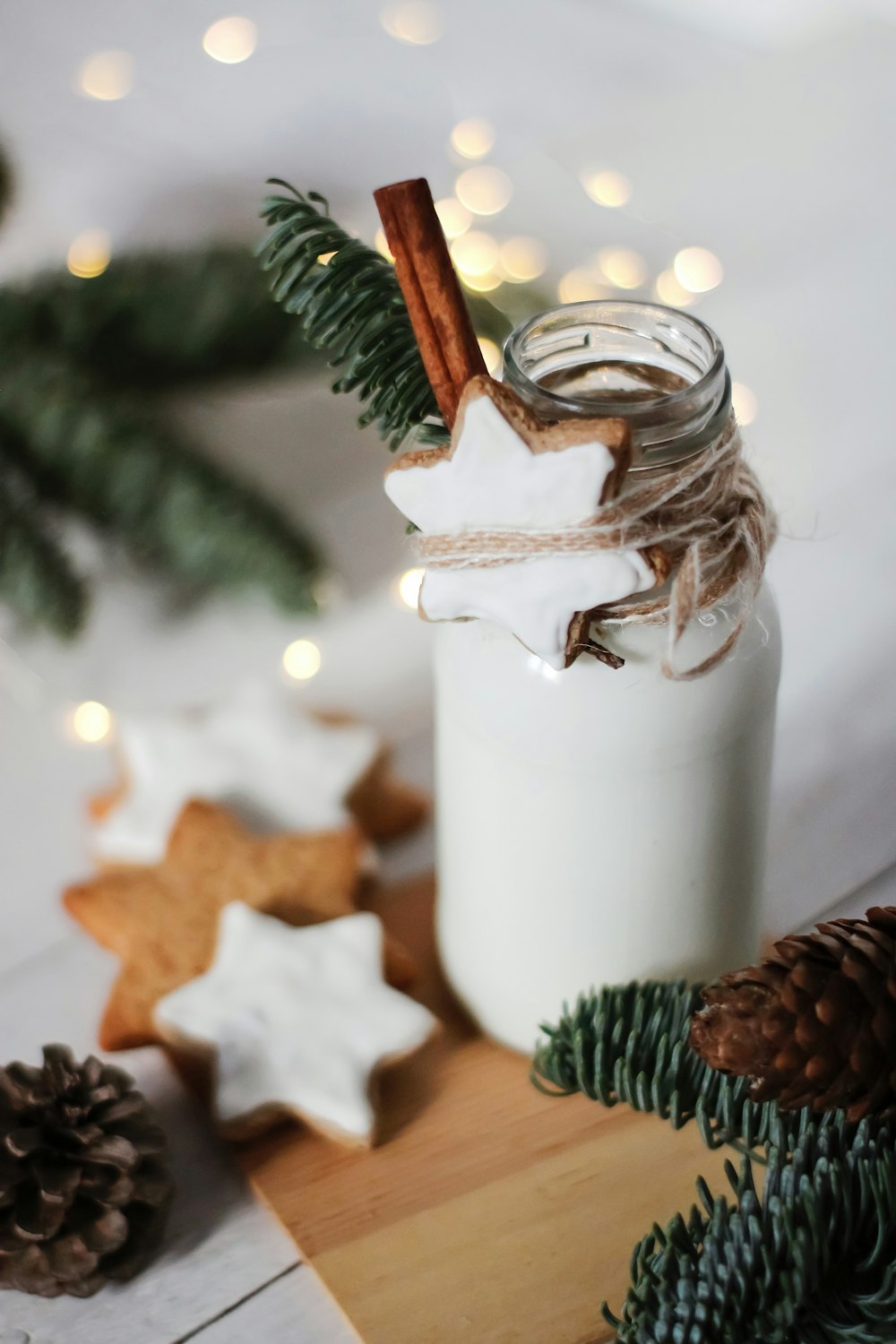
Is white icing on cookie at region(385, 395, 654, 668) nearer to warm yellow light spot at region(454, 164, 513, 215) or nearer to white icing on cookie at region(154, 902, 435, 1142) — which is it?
white icing on cookie at region(154, 902, 435, 1142)

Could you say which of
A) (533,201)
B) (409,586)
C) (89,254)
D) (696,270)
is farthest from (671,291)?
(89,254)

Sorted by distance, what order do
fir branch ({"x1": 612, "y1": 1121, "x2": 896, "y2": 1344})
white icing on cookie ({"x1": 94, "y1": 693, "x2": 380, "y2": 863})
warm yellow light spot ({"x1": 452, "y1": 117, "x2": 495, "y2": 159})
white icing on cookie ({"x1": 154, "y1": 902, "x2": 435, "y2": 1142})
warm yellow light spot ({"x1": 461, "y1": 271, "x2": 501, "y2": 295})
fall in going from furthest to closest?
warm yellow light spot ({"x1": 452, "y1": 117, "x2": 495, "y2": 159}), warm yellow light spot ({"x1": 461, "y1": 271, "x2": 501, "y2": 295}), white icing on cookie ({"x1": 94, "y1": 693, "x2": 380, "y2": 863}), white icing on cookie ({"x1": 154, "y1": 902, "x2": 435, "y2": 1142}), fir branch ({"x1": 612, "y1": 1121, "x2": 896, "y2": 1344})

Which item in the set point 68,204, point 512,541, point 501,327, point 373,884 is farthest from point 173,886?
point 68,204

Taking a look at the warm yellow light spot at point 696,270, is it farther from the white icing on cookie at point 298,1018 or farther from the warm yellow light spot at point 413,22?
the white icing on cookie at point 298,1018

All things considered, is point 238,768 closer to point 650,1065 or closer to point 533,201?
point 650,1065

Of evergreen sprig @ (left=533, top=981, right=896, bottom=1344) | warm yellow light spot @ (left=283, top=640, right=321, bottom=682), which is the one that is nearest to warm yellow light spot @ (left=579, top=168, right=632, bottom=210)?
warm yellow light spot @ (left=283, top=640, right=321, bottom=682)
